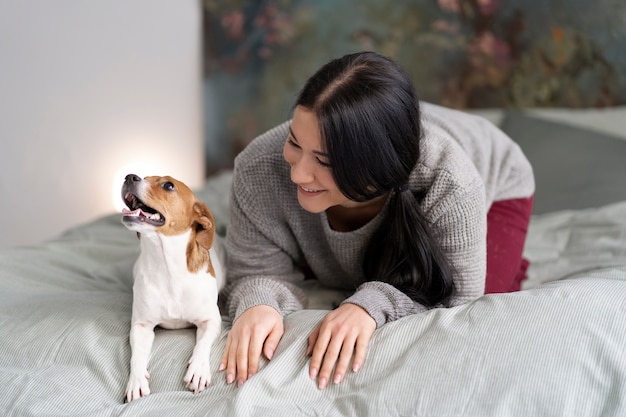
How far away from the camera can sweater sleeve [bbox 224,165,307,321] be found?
4.62ft

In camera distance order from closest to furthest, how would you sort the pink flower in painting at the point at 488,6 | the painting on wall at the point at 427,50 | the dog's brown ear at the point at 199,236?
1. the dog's brown ear at the point at 199,236
2. the painting on wall at the point at 427,50
3. the pink flower in painting at the point at 488,6

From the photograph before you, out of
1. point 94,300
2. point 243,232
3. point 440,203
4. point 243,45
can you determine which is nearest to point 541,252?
point 440,203

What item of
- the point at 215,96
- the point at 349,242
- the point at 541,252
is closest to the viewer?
the point at 349,242

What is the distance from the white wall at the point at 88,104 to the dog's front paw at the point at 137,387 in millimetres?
1933

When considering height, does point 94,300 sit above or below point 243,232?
below

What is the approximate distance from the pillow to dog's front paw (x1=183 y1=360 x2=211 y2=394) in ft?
4.63

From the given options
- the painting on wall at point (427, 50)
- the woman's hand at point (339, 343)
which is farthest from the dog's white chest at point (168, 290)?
the painting on wall at point (427, 50)

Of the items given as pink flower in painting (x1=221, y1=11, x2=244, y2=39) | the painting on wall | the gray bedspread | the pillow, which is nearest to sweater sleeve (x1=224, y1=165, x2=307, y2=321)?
the gray bedspread

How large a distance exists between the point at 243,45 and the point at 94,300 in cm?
215

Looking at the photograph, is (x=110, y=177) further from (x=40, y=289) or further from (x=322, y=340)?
(x=322, y=340)

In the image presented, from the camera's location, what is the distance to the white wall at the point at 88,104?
274cm

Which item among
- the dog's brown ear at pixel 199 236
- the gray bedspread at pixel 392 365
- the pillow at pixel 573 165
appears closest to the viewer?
the gray bedspread at pixel 392 365

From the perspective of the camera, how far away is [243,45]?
328 cm

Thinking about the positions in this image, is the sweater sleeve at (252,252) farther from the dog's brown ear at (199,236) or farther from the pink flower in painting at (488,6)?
the pink flower in painting at (488,6)
